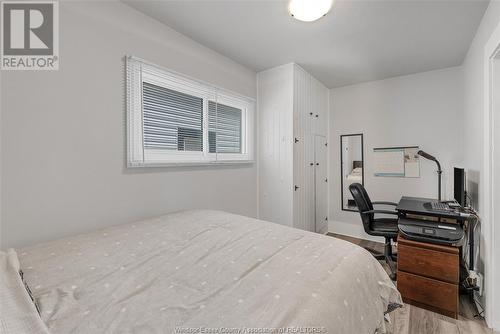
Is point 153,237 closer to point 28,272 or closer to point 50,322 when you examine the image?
point 28,272

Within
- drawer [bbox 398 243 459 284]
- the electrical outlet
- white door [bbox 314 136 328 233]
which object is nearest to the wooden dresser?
drawer [bbox 398 243 459 284]

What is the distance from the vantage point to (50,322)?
711 millimetres

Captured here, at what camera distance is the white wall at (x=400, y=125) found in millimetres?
3031

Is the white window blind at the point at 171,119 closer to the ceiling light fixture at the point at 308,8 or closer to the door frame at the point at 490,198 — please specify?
the ceiling light fixture at the point at 308,8

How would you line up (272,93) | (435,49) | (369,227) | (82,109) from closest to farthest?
(82,109) → (435,49) → (369,227) → (272,93)

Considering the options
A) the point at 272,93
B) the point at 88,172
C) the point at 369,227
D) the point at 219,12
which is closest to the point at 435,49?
the point at 272,93

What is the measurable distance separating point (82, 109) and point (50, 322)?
1388mm

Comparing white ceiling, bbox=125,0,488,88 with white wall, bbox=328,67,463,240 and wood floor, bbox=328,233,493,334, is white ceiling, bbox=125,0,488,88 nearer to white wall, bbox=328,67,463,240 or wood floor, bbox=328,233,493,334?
white wall, bbox=328,67,463,240

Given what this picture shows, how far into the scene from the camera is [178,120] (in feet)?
7.41

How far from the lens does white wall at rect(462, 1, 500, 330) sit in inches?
67.5

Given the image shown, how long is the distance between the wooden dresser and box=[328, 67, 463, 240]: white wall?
157 cm

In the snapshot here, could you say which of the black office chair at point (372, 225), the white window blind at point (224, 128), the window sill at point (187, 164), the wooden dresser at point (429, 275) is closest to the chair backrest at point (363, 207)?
the black office chair at point (372, 225)

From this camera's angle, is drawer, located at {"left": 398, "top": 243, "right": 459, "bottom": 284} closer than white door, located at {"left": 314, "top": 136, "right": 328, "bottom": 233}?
Yes

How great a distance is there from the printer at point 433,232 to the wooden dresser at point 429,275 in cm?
5
